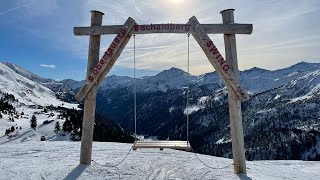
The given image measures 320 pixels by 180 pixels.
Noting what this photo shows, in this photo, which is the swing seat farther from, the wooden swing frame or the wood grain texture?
the wood grain texture

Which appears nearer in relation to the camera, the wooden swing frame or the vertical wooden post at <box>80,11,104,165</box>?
the wooden swing frame

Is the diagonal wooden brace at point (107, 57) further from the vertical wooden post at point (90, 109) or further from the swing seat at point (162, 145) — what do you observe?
the swing seat at point (162, 145)

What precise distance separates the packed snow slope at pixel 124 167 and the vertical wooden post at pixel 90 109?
1.62 ft

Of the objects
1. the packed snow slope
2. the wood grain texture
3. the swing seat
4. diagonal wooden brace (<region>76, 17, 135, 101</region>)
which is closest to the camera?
the packed snow slope

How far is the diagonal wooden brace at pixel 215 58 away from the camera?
1203 cm

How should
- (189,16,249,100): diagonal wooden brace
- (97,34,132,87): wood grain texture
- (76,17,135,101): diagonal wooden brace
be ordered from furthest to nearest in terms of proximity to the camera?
(97,34,132,87): wood grain texture < (76,17,135,101): diagonal wooden brace < (189,16,249,100): diagonal wooden brace

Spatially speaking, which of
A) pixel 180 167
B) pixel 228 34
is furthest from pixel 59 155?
pixel 228 34

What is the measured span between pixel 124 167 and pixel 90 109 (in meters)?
2.34

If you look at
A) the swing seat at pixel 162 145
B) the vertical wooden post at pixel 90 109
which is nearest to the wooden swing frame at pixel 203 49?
the vertical wooden post at pixel 90 109

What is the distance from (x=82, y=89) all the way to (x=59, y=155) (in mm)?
4004

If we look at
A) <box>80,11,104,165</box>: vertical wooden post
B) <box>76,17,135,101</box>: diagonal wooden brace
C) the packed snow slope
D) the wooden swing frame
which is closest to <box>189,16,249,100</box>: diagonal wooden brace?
the wooden swing frame

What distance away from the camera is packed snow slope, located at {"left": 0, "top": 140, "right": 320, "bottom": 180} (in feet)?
38.9

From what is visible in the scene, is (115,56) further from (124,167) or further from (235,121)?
(235,121)

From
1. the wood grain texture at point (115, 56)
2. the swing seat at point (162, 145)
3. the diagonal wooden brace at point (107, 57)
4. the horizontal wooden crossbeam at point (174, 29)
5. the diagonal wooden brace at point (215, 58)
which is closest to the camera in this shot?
the diagonal wooden brace at point (215, 58)
